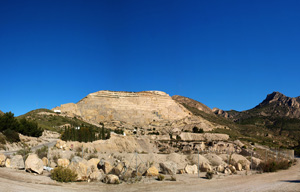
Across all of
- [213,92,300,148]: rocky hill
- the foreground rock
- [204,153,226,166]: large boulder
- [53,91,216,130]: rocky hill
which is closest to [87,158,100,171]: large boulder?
the foreground rock

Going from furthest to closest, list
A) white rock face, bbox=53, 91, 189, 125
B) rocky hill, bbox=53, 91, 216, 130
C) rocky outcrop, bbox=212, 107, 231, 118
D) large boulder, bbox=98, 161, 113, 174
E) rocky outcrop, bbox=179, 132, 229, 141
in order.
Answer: rocky outcrop, bbox=212, 107, 231, 118, white rock face, bbox=53, 91, 189, 125, rocky hill, bbox=53, 91, 216, 130, rocky outcrop, bbox=179, 132, 229, 141, large boulder, bbox=98, 161, 113, 174

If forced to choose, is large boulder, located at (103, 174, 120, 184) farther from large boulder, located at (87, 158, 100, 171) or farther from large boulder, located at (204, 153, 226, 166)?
large boulder, located at (204, 153, 226, 166)

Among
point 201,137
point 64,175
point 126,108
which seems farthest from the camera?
point 126,108

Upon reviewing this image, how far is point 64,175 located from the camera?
1250cm

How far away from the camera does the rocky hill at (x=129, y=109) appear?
92.8 metres

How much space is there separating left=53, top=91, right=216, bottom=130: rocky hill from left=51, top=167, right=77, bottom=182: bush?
241 feet

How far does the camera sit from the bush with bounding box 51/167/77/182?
40.9 feet

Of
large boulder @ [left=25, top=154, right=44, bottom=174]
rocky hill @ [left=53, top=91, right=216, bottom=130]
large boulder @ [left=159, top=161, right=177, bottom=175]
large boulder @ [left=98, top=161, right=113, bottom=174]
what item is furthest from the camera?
rocky hill @ [left=53, top=91, right=216, bottom=130]

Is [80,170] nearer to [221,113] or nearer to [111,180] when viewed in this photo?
[111,180]

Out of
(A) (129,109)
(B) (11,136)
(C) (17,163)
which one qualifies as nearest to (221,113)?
(A) (129,109)

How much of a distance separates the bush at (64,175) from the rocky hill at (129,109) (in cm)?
7350

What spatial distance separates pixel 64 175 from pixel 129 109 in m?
87.2

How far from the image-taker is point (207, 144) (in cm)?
4403

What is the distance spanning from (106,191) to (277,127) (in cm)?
9941
